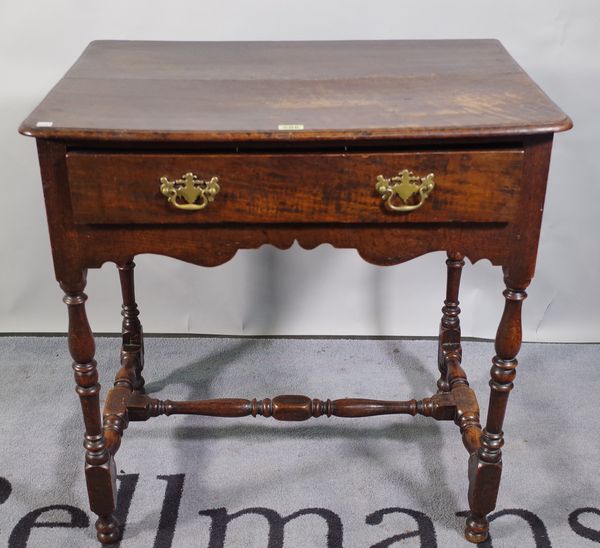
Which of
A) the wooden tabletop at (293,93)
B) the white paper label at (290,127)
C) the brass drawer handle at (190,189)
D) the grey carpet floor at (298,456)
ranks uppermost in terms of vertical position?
the white paper label at (290,127)

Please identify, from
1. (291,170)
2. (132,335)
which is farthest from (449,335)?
(291,170)

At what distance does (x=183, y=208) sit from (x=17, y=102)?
3.22 ft

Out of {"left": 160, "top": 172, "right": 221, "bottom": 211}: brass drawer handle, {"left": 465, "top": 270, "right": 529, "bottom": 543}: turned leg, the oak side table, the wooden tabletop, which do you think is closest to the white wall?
the wooden tabletop

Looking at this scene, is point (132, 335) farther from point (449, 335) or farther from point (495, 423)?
point (495, 423)

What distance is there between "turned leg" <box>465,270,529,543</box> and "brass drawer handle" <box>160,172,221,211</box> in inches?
19.8

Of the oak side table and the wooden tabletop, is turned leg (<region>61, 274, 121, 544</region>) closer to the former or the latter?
the oak side table

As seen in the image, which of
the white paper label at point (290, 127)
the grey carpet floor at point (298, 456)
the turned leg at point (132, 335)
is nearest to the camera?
the white paper label at point (290, 127)

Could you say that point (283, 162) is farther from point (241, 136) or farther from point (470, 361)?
point (470, 361)

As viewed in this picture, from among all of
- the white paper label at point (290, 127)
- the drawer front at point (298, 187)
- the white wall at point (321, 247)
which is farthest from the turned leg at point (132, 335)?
the white paper label at point (290, 127)

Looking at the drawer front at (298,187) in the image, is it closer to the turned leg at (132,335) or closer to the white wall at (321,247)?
the turned leg at (132,335)

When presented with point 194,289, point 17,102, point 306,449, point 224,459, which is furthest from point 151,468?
point 17,102

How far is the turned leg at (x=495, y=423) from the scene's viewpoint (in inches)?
60.6

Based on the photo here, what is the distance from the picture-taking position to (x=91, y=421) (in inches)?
63.1

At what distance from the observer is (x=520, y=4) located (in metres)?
2.11
